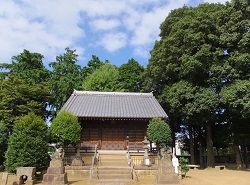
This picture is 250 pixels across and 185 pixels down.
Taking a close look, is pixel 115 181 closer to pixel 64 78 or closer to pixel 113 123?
pixel 113 123

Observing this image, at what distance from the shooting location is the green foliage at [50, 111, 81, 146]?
17.8 m

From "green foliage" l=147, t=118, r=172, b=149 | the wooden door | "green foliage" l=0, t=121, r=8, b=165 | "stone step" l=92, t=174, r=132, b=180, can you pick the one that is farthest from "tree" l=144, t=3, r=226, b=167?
"green foliage" l=0, t=121, r=8, b=165

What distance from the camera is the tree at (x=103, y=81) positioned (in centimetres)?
3384

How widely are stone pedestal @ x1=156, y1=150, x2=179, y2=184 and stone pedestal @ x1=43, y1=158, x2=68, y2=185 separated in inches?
198

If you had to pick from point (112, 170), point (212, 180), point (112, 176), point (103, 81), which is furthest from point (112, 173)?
point (103, 81)

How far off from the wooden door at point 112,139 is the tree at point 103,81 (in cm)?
1138

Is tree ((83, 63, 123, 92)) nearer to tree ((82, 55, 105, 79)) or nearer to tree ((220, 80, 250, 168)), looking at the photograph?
tree ((82, 55, 105, 79))

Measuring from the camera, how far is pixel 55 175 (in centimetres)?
1337

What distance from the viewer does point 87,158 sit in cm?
2089

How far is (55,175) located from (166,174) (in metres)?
5.83

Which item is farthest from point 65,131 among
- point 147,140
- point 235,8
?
point 235,8

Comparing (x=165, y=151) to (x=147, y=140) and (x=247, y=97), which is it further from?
(x=247, y=97)

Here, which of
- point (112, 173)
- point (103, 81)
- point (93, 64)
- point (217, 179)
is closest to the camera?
point (112, 173)

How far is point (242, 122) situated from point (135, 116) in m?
11.0
